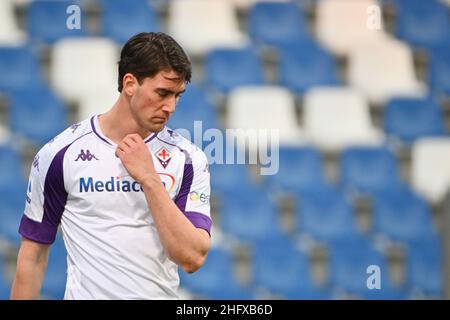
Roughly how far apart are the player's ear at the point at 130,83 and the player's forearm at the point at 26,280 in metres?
0.70

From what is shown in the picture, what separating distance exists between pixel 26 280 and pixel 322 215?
18.1ft

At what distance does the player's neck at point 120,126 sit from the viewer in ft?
12.6

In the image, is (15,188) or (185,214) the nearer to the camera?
(185,214)

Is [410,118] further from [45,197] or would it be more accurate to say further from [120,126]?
[45,197]

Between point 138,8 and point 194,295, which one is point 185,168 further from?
point 138,8

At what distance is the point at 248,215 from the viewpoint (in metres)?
8.91

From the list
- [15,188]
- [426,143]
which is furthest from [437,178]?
[15,188]

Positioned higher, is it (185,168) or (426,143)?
(426,143)

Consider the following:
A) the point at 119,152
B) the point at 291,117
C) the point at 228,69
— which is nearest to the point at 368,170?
the point at 291,117

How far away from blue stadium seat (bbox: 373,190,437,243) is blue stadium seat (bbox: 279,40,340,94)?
1.35 meters

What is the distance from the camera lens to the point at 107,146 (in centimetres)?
388

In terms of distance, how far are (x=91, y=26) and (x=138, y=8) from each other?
0.50 metres
